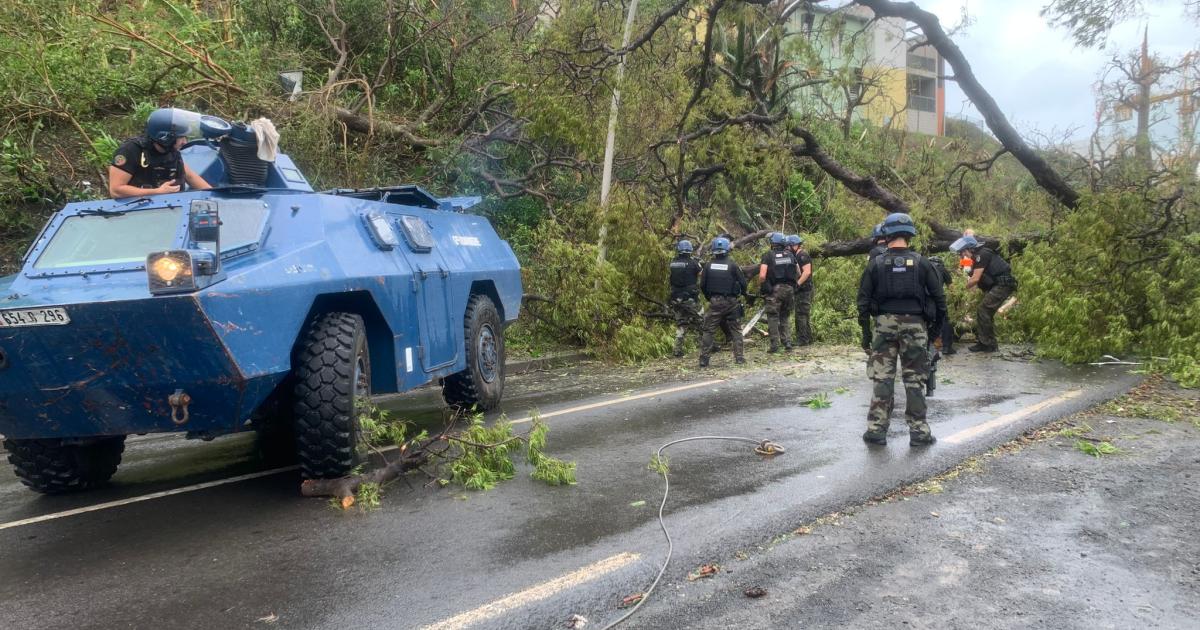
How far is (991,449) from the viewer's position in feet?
20.9

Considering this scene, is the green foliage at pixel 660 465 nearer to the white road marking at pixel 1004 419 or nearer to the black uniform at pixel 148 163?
the white road marking at pixel 1004 419

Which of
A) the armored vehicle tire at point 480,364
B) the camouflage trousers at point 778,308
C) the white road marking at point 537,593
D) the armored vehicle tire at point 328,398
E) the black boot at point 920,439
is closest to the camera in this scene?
the white road marking at point 537,593

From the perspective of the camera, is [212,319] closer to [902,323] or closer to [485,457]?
[485,457]

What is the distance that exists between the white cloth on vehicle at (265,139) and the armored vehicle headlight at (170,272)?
6.55 ft

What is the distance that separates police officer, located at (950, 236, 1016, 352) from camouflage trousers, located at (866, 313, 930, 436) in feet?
21.1

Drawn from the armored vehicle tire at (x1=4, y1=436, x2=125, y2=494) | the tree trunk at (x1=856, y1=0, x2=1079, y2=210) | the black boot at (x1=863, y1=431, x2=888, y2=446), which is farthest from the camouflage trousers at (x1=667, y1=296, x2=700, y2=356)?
the armored vehicle tire at (x1=4, y1=436, x2=125, y2=494)

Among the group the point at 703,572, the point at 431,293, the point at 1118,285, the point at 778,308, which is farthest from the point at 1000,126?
the point at 703,572

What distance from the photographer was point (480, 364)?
27.6 feet

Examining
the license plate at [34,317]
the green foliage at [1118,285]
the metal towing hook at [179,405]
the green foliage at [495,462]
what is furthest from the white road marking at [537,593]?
the green foliage at [1118,285]

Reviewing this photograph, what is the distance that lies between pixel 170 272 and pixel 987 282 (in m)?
11.3

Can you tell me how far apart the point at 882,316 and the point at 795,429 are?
46.9 inches

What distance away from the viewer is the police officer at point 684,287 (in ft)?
42.0

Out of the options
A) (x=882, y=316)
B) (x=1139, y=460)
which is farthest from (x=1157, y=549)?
(x=882, y=316)

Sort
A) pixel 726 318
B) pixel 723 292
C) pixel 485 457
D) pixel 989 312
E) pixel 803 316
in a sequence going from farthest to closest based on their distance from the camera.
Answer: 1. pixel 803 316
2. pixel 989 312
3. pixel 726 318
4. pixel 723 292
5. pixel 485 457
